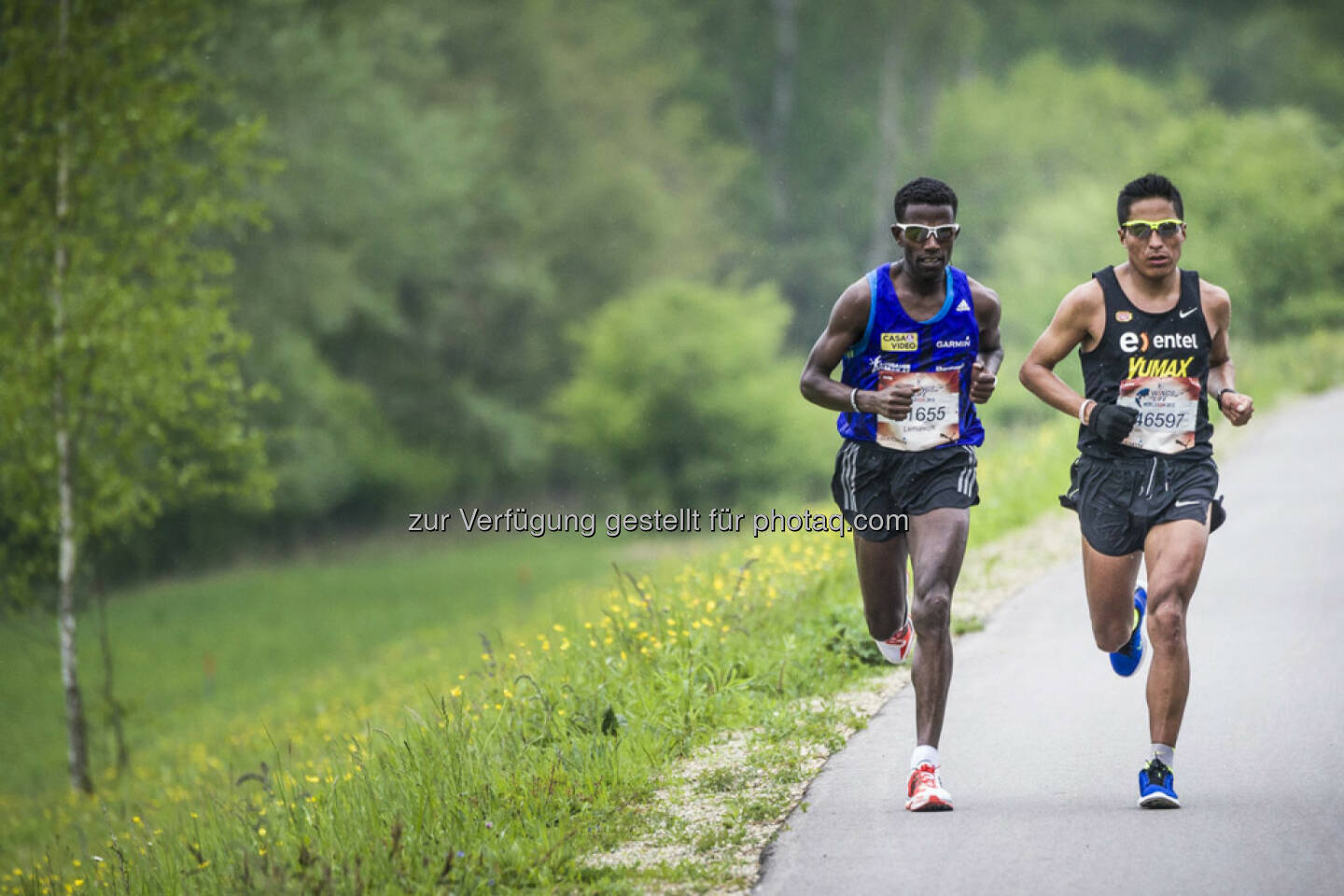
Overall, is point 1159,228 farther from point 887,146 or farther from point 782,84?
point 782,84

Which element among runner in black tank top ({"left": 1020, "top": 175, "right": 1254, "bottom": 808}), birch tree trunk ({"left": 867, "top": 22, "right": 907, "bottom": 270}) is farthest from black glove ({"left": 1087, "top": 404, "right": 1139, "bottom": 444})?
birch tree trunk ({"left": 867, "top": 22, "right": 907, "bottom": 270})

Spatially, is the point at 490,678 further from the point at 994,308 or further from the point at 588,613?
the point at 994,308

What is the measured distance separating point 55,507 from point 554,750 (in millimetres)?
10692

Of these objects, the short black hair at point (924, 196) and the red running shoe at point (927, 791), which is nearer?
the red running shoe at point (927, 791)

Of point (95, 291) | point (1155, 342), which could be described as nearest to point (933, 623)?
point (1155, 342)

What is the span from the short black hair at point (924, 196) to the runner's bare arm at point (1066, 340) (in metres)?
0.58

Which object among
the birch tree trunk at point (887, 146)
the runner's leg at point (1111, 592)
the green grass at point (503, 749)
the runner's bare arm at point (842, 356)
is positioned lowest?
the green grass at point (503, 749)

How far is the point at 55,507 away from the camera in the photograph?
16219mm

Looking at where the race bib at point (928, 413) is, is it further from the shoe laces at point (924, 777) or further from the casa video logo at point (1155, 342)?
the shoe laces at point (924, 777)

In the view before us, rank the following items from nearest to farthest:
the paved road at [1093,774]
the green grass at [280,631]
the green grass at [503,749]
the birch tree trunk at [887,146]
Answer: the paved road at [1093,774] → the green grass at [503,749] → the green grass at [280,631] → the birch tree trunk at [887,146]

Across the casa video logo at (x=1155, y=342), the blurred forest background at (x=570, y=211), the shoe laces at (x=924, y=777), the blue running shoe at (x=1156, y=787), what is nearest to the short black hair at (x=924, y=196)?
the casa video logo at (x=1155, y=342)

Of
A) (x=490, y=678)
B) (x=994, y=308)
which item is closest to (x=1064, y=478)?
(x=490, y=678)

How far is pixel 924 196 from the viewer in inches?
254

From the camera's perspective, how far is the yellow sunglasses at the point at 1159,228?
6336mm
